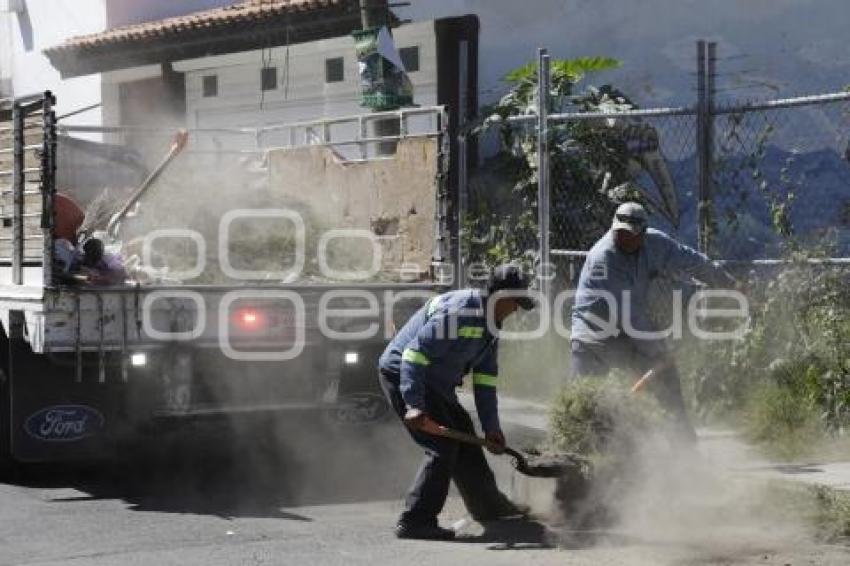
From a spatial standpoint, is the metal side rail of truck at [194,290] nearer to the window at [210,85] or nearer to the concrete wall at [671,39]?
the concrete wall at [671,39]

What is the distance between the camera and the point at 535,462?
7316mm

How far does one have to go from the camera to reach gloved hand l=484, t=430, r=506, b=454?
→ 720cm

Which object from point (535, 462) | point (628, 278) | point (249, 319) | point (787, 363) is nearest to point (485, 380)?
point (535, 462)

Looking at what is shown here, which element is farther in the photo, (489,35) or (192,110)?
(192,110)

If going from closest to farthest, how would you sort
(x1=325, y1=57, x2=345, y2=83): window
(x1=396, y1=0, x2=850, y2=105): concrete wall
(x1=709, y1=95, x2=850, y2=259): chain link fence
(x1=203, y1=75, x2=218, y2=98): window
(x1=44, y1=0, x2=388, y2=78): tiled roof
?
1. (x1=709, y1=95, x2=850, y2=259): chain link fence
2. (x1=396, y1=0, x2=850, y2=105): concrete wall
3. (x1=325, y1=57, x2=345, y2=83): window
4. (x1=44, y1=0, x2=388, y2=78): tiled roof
5. (x1=203, y1=75, x2=218, y2=98): window

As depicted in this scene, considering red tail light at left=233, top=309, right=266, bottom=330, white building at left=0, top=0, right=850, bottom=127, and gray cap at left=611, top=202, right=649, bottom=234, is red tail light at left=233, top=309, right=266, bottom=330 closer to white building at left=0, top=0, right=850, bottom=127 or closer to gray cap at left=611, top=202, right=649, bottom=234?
gray cap at left=611, top=202, right=649, bottom=234

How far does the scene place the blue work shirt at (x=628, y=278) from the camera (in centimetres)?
816

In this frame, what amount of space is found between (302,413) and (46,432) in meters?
1.61

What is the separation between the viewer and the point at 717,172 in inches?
420

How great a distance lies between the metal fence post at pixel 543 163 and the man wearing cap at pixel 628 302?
3.45m

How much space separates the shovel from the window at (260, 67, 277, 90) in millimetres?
12950

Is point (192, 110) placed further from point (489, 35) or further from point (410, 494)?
point (410, 494)

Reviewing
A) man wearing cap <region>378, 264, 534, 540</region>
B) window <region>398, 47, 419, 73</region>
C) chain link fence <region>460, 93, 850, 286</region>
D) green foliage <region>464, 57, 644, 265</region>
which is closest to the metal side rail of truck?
man wearing cap <region>378, 264, 534, 540</region>

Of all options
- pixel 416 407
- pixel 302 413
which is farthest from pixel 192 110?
pixel 416 407
